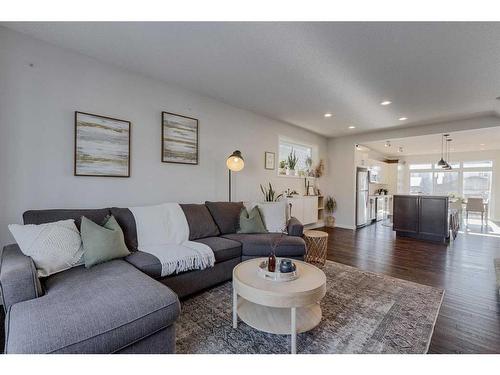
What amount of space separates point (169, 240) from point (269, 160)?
277 cm

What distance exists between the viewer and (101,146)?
8.71 feet

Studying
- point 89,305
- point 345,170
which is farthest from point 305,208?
point 89,305

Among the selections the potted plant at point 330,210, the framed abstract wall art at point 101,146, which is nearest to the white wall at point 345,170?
the potted plant at point 330,210

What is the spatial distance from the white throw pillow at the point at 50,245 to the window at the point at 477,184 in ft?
36.5

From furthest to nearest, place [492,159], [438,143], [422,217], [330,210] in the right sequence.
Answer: [492,159]
[438,143]
[330,210]
[422,217]

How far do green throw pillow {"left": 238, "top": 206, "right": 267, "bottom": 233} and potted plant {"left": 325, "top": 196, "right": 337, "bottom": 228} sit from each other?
11.9ft

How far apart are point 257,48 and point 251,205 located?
2.20 metres

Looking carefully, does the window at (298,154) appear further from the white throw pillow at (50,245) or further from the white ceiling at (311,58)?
the white throw pillow at (50,245)

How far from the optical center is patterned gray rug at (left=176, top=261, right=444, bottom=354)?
1647 mm

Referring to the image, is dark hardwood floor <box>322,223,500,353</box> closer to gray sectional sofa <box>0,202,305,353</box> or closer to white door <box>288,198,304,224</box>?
white door <box>288,198,304,224</box>

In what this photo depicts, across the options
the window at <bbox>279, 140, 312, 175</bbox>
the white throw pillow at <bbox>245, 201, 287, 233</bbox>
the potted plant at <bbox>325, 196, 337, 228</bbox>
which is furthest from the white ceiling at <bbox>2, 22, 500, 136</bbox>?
the potted plant at <bbox>325, 196, 337, 228</bbox>

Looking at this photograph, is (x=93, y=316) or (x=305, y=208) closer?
(x=93, y=316)

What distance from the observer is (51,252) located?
178cm

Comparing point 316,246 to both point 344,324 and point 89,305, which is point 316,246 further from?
point 89,305
